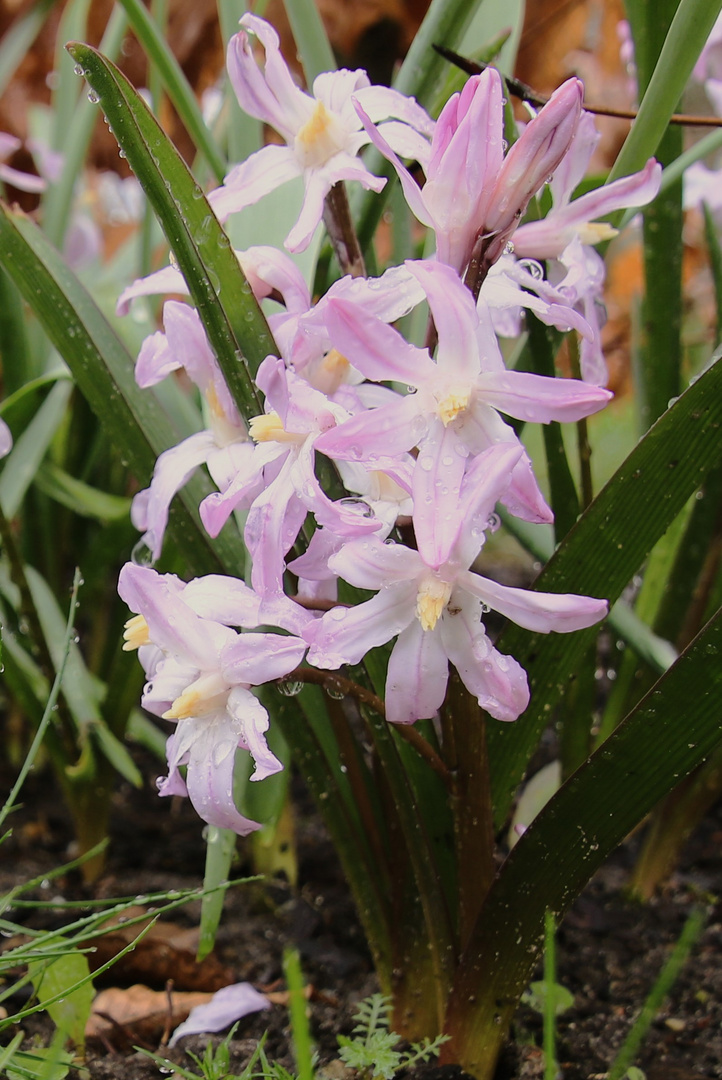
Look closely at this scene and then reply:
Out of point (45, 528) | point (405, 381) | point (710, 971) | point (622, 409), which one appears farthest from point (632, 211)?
point (622, 409)

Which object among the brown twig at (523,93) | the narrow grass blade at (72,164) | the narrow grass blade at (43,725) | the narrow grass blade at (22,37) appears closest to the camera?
the narrow grass blade at (43,725)

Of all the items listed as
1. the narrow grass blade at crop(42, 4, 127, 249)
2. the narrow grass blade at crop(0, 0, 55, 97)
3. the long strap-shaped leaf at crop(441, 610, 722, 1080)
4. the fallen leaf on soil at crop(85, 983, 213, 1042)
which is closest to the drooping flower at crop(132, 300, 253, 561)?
the long strap-shaped leaf at crop(441, 610, 722, 1080)

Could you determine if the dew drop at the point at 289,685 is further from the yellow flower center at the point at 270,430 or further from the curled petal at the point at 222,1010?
the curled petal at the point at 222,1010

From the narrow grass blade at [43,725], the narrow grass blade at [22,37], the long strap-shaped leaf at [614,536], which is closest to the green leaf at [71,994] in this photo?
the narrow grass blade at [43,725]

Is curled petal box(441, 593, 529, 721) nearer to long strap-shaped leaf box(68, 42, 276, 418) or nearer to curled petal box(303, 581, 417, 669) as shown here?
curled petal box(303, 581, 417, 669)

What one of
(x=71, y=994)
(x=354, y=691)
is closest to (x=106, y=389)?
(x=354, y=691)
